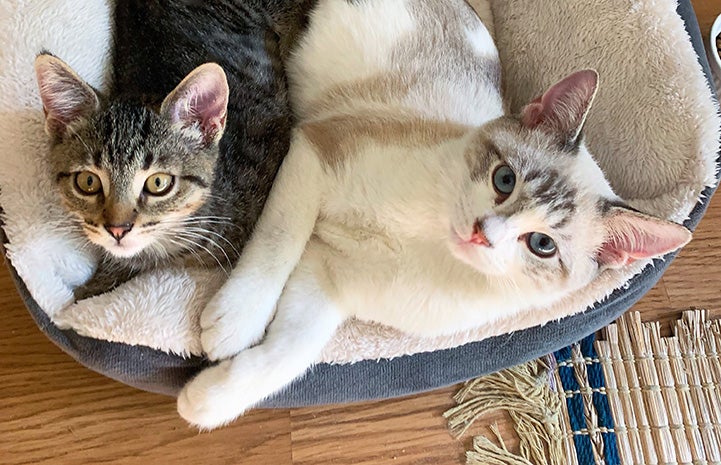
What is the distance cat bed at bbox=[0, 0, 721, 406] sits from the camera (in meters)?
1.26

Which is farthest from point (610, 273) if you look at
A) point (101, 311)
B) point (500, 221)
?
point (101, 311)

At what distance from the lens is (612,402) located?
5.65ft

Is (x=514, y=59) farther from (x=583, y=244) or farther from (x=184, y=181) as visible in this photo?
(x=184, y=181)

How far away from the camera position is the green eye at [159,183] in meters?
1.20

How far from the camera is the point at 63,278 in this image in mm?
1312

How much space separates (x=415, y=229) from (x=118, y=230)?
21.5 inches

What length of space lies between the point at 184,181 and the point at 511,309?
0.68m

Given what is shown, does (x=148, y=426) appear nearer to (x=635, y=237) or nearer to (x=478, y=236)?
(x=478, y=236)

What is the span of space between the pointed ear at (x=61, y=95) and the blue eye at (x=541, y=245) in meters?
0.84

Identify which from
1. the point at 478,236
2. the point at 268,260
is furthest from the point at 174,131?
the point at 478,236

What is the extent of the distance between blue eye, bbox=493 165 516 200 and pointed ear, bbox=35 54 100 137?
29.8 inches

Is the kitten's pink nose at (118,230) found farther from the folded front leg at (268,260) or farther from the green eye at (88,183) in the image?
the folded front leg at (268,260)

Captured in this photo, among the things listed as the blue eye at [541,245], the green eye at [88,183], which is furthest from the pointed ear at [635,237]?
the green eye at [88,183]

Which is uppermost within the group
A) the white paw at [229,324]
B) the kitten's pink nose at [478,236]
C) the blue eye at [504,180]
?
the blue eye at [504,180]
